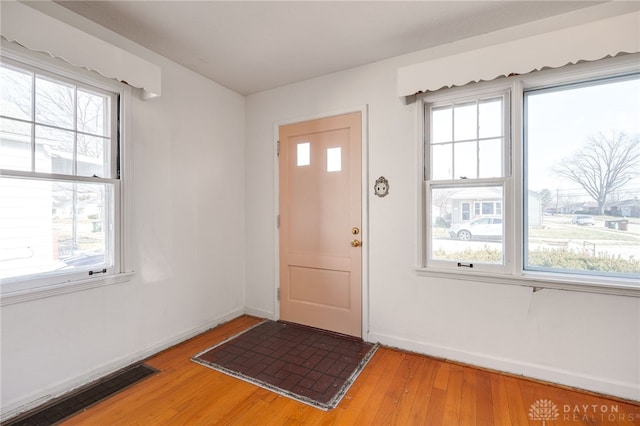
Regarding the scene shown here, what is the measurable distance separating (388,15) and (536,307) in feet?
8.05

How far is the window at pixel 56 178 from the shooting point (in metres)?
1.83

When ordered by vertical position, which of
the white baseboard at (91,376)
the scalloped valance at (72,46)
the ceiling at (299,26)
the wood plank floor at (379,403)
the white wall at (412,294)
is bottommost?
the wood plank floor at (379,403)

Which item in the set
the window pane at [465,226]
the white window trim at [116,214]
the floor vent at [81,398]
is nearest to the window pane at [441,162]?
the window pane at [465,226]

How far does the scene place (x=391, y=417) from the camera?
1.81 m

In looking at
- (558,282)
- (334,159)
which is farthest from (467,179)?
(334,159)

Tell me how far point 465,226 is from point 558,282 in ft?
2.39

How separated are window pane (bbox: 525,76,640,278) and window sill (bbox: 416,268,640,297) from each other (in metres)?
0.11

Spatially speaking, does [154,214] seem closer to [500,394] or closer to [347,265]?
[347,265]

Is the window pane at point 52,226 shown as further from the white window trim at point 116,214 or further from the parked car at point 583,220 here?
the parked car at point 583,220

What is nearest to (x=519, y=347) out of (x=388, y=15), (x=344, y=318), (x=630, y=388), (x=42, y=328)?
(x=630, y=388)

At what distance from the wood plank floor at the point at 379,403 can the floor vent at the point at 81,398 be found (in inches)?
3.1

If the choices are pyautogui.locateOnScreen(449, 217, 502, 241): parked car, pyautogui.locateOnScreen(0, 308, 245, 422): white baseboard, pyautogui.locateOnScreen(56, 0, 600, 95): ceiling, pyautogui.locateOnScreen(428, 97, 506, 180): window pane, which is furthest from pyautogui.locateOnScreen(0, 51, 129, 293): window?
pyautogui.locateOnScreen(449, 217, 502, 241): parked car

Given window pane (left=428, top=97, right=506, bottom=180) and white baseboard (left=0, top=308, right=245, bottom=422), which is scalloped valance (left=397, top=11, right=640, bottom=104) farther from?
white baseboard (left=0, top=308, right=245, bottom=422)

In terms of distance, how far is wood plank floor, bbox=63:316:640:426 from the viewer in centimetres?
178
